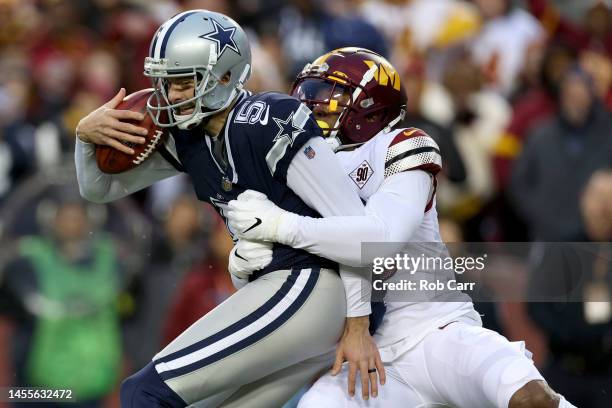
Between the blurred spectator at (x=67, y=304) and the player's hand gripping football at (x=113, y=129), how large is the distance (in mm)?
2861

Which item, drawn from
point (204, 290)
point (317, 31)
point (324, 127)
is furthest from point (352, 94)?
point (317, 31)

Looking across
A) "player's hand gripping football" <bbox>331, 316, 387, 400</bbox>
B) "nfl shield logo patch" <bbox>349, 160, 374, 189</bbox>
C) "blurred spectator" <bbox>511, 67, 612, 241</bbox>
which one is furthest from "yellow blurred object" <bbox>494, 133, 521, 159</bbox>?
"player's hand gripping football" <bbox>331, 316, 387, 400</bbox>

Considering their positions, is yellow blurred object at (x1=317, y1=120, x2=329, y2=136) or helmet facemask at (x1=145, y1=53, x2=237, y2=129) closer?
helmet facemask at (x1=145, y1=53, x2=237, y2=129)

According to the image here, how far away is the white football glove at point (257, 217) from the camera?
173 inches

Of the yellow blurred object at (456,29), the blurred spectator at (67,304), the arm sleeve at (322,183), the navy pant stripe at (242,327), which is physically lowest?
Result: the blurred spectator at (67,304)

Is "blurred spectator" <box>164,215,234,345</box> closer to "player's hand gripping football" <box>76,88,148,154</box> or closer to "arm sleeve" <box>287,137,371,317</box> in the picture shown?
"player's hand gripping football" <box>76,88,148,154</box>

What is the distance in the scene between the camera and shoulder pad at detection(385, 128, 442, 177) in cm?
461

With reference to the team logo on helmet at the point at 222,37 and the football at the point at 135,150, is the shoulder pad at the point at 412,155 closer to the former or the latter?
the team logo on helmet at the point at 222,37

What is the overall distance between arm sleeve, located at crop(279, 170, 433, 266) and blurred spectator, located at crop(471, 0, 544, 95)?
5192 mm

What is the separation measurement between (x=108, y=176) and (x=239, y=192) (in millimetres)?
621

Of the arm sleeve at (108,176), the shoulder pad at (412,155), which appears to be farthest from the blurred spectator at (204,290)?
the shoulder pad at (412,155)

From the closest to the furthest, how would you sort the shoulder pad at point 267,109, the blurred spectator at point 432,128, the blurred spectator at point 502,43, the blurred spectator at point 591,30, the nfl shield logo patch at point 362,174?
the shoulder pad at point 267,109, the nfl shield logo patch at point 362,174, the blurred spectator at point 432,128, the blurred spectator at point 591,30, the blurred spectator at point 502,43

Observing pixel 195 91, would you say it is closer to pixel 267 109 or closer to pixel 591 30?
pixel 267 109

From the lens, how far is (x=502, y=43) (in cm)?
980
